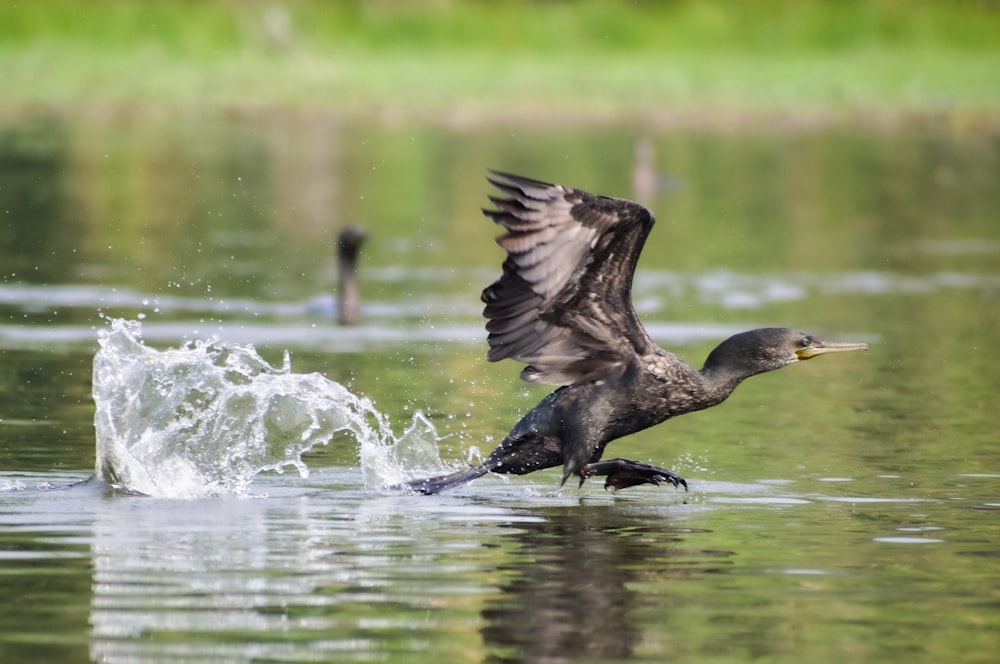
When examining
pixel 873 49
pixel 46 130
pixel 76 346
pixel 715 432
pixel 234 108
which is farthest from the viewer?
pixel 873 49

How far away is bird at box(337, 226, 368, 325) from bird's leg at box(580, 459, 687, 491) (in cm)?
575

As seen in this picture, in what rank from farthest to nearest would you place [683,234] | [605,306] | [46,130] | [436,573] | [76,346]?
[46,130] < [683,234] < [76,346] < [605,306] < [436,573]

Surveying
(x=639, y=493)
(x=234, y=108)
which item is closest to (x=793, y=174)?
(x=234, y=108)

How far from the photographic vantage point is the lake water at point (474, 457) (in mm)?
6742

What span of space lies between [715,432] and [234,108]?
22.5 meters

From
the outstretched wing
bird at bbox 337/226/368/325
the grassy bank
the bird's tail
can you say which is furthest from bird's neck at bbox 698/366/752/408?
the grassy bank

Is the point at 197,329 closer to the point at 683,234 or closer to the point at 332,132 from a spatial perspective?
the point at 683,234

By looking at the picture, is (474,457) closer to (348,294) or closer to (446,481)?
(446,481)

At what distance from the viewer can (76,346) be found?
13.4 meters

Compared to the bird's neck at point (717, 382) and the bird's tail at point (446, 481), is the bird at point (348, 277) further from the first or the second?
the bird's neck at point (717, 382)

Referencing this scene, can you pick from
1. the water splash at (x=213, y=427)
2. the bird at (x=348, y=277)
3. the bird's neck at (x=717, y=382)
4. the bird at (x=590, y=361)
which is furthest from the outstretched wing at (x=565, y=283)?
the bird at (x=348, y=277)

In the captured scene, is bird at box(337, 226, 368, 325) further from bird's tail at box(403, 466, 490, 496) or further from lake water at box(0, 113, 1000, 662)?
bird's tail at box(403, 466, 490, 496)

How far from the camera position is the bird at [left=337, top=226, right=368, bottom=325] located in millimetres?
14898

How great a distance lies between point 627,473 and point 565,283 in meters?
0.99
